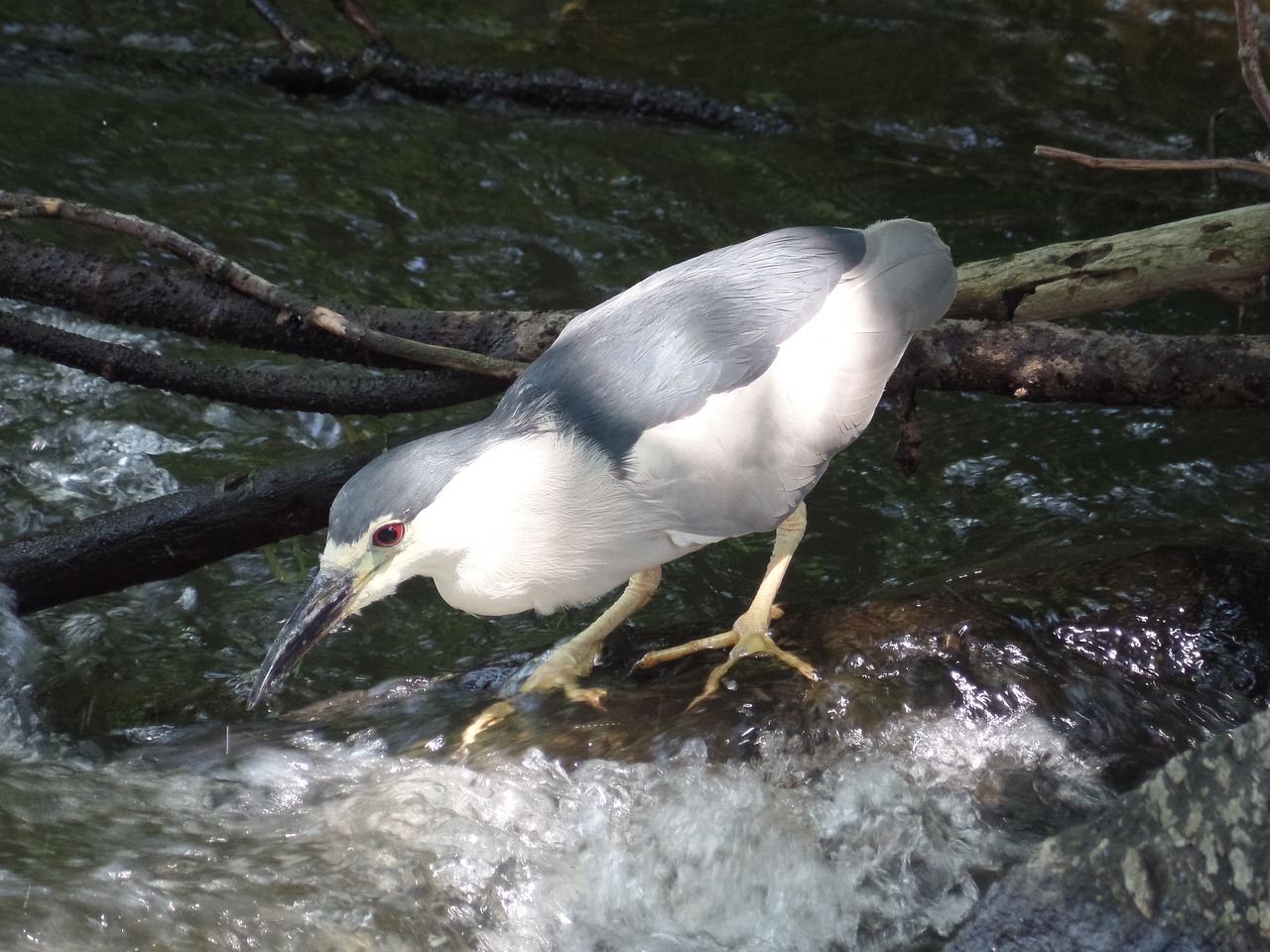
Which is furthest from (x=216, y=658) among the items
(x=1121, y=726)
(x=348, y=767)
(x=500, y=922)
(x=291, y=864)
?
(x=1121, y=726)

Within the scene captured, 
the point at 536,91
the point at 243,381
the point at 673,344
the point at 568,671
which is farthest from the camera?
the point at 536,91

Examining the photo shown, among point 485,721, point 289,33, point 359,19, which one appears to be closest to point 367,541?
point 485,721

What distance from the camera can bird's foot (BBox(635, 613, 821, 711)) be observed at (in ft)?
10.6

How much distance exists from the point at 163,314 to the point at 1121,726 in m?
2.98

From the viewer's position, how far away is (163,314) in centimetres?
382

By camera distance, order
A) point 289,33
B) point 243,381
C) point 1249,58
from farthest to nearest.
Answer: point 289,33 → point 243,381 → point 1249,58

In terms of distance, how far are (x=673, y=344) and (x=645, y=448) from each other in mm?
307

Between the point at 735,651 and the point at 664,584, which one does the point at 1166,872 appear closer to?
the point at 735,651

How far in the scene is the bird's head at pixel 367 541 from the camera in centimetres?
299

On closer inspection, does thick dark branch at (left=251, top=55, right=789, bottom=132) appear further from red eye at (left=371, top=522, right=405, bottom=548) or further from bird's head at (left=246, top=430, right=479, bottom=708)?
red eye at (left=371, top=522, right=405, bottom=548)

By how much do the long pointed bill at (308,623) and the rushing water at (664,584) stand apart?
1.21ft

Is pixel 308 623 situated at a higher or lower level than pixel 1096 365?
lower

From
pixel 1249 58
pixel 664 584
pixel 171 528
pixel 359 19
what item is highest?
pixel 1249 58

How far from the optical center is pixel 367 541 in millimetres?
3008
